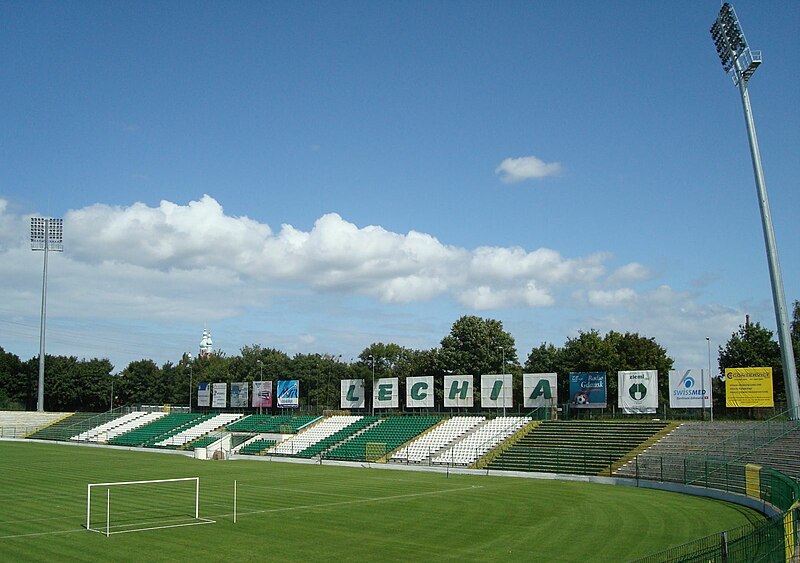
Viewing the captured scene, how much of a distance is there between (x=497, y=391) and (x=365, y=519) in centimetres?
3591

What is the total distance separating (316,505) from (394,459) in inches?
1000

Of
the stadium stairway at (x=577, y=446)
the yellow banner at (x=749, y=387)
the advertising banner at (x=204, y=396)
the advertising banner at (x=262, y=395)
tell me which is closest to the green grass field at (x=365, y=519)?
the stadium stairway at (x=577, y=446)

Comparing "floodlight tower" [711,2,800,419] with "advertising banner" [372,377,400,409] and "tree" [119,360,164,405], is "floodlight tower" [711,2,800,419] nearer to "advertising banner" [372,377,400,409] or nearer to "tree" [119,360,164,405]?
"advertising banner" [372,377,400,409]

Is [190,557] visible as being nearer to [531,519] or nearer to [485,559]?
[485,559]

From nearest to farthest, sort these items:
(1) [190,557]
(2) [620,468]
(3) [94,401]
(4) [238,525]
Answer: (1) [190,557] < (4) [238,525] < (2) [620,468] < (3) [94,401]

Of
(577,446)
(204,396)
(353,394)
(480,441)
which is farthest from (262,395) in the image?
(577,446)

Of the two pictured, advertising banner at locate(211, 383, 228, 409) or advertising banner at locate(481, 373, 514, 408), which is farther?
→ advertising banner at locate(211, 383, 228, 409)

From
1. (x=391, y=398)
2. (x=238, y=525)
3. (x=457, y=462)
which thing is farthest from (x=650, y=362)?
(x=238, y=525)

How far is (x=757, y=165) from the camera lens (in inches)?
1702

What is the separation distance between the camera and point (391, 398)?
70.4 m

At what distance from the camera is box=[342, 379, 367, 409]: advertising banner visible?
242ft

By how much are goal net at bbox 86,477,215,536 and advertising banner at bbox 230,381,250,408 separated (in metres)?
46.1

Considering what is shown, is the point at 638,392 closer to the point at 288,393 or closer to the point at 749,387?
the point at 749,387

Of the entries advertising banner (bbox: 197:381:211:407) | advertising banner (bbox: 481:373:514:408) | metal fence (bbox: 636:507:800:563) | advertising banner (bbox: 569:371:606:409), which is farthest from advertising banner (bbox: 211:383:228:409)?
metal fence (bbox: 636:507:800:563)
